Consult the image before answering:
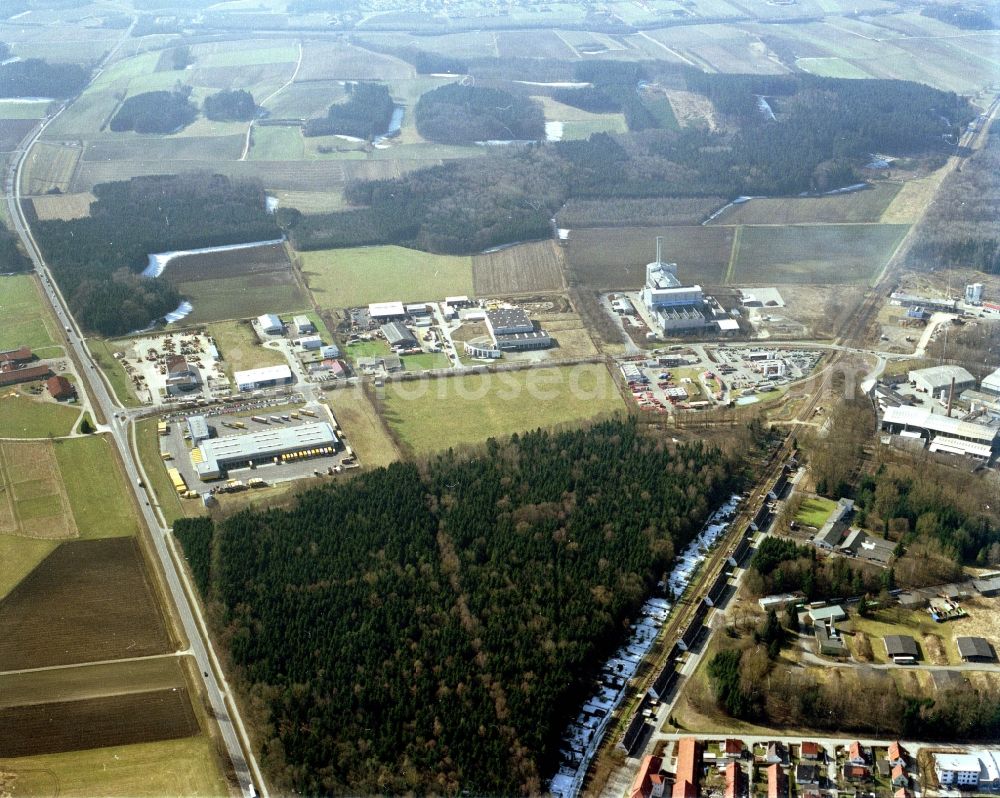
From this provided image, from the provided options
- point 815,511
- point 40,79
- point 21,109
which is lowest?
point 21,109

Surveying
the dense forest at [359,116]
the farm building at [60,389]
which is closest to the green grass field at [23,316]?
the farm building at [60,389]

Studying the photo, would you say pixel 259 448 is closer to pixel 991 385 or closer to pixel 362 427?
pixel 362 427

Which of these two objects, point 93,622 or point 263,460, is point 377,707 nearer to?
point 93,622

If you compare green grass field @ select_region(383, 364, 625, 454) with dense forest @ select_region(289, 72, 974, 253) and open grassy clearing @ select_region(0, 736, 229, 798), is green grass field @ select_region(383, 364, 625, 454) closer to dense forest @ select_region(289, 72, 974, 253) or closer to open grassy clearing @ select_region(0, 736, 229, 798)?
open grassy clearing @ select_region(0, 736, 229, 798)

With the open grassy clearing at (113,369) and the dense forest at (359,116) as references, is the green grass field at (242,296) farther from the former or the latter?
the dense forest at (359,116)

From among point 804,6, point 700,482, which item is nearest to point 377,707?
point 700,482

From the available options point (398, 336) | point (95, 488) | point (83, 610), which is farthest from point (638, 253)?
point (83, 610)
